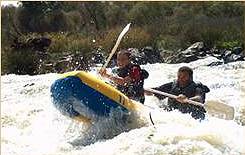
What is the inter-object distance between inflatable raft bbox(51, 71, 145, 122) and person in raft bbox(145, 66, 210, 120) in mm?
436

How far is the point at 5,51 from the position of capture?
11305 millimetres

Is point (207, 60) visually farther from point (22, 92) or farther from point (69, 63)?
point (22, 92)

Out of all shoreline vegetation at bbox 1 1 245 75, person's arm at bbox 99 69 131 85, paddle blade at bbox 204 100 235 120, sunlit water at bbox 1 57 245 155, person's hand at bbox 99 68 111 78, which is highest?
person's hand at bbox 99 68 111 78

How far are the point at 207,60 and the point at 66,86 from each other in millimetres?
5783

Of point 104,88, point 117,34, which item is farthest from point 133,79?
point 117,34

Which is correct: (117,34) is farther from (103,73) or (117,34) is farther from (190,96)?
(190,96)

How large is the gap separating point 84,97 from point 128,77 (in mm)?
521

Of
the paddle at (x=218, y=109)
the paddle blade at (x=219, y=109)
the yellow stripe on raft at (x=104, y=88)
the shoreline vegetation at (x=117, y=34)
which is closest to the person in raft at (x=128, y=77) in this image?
the yellow stripe on raft at (x=104, y=88)

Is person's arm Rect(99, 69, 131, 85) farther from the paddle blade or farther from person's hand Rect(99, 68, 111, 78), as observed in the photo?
the paddle blade

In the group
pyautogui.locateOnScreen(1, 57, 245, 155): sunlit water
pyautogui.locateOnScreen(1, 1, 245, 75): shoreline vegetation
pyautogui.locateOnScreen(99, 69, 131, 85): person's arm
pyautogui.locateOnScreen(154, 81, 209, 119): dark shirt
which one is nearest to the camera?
pyautogui.locateOnScreen(1, 57, 245, 155): sunlit water

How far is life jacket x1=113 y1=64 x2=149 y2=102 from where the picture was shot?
5004 mm

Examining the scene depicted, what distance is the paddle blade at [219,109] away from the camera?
465 cm

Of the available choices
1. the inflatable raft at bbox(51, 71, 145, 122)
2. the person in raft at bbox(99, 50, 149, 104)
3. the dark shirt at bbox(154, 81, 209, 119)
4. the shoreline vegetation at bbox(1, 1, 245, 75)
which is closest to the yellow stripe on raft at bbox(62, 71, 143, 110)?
the inflatable raft at bbox(51, 71, 145, 122)

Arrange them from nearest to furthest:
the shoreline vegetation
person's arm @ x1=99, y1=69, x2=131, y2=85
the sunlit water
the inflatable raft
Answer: the sunlit water < the inflatable raft < person's arm @ x1=99, y1=69, x2=131, y2=85 < the shoreline vegetation
